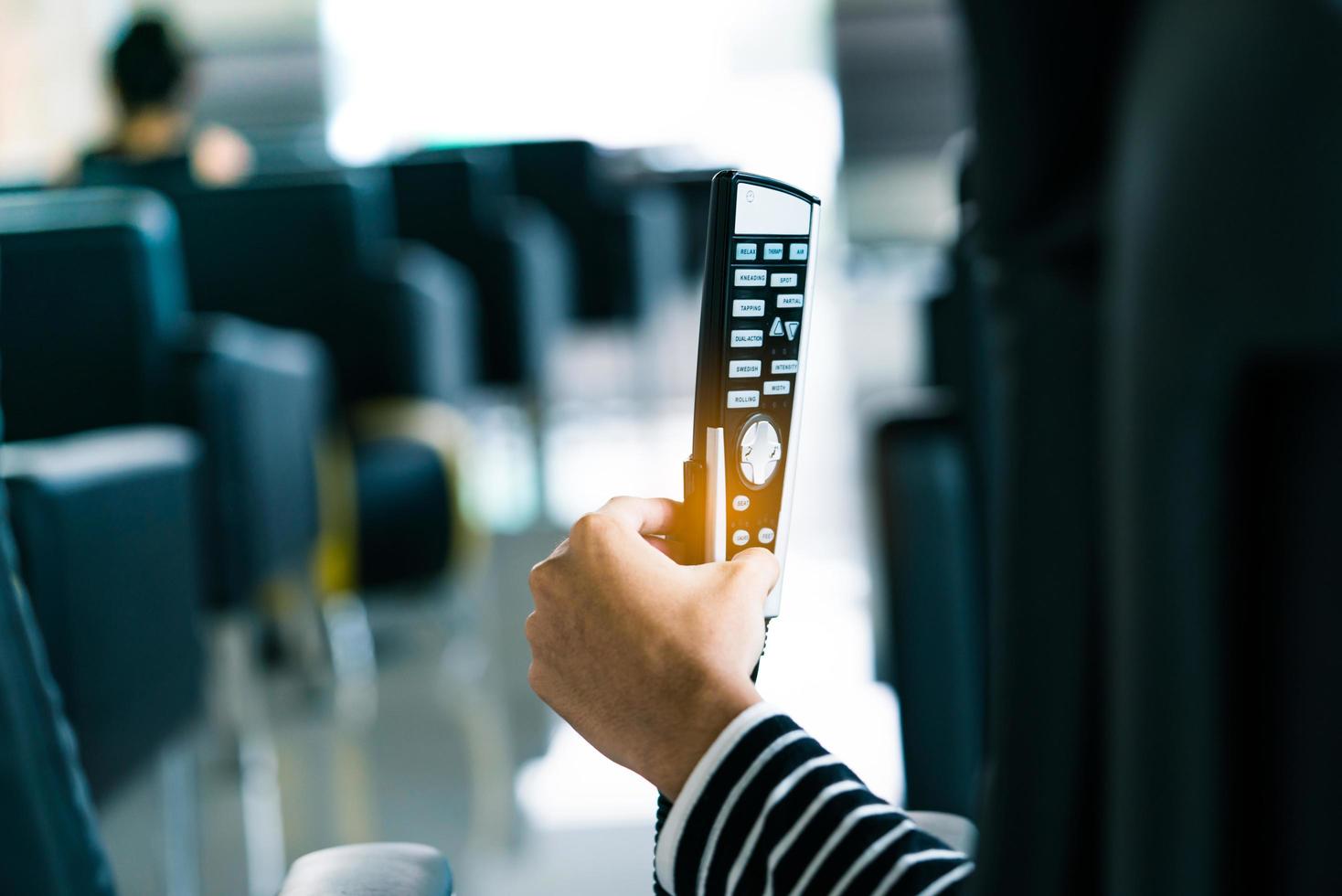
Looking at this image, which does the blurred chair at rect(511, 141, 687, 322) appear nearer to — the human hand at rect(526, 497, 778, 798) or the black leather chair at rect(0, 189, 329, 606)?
the black leather chair at rect(0, 189, 329, 606)

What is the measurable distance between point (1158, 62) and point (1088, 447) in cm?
7

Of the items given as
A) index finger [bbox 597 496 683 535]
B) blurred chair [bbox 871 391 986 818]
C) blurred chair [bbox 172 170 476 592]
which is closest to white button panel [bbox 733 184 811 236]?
index finger [bbox 597 496 683 535]

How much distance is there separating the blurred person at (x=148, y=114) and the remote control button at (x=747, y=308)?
2003mm

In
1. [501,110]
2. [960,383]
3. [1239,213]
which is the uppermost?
[501,110]

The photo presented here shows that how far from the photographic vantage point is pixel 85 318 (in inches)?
60.4

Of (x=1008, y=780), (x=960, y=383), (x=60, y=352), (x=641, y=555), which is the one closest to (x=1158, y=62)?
(x=1008, y=780)

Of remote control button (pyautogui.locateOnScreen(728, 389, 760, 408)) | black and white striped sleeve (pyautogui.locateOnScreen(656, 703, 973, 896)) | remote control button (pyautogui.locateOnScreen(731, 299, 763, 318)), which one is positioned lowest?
black and white striped sleeve (pyautogui.locateOnScreen(656, 703, 973, 896))

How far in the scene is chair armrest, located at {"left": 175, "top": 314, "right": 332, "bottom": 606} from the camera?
1.61 m

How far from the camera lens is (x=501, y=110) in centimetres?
668

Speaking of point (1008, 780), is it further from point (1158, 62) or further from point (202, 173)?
point (202, 173)

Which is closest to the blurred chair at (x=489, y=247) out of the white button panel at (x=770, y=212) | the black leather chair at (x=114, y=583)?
the black leather chair at (x=114, y=583)

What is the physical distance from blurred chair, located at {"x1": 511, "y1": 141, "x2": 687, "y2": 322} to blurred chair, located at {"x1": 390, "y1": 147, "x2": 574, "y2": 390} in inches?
19.4

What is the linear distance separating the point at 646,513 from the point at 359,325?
6.24 feet

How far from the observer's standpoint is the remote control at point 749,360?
1.64 feet
